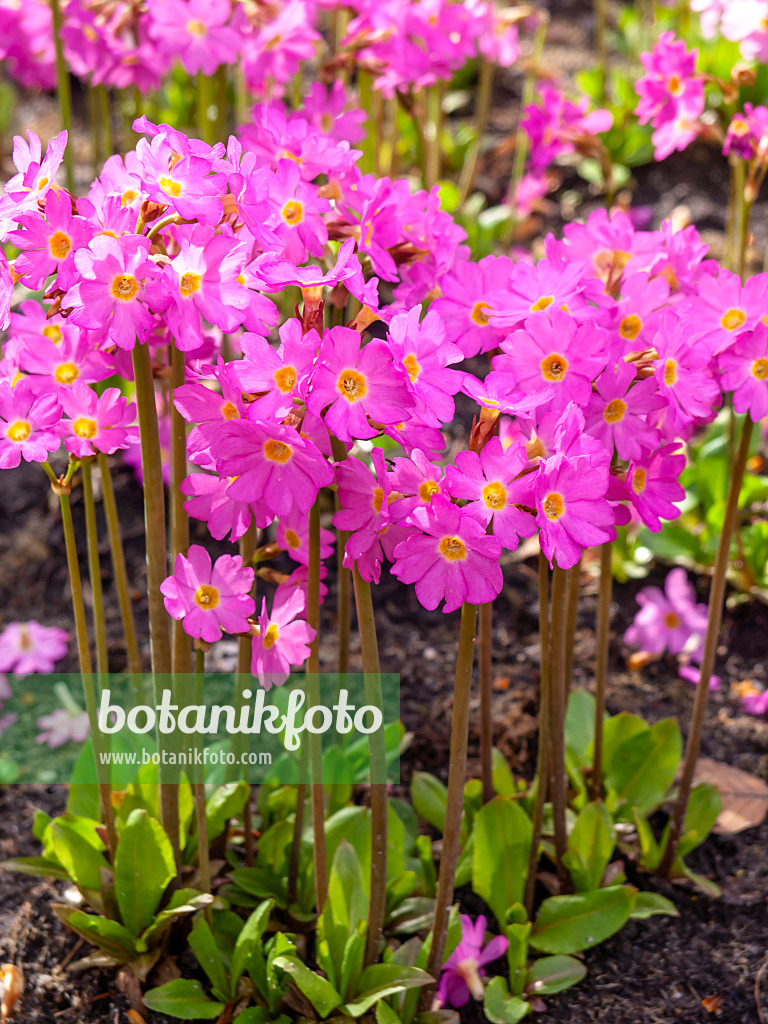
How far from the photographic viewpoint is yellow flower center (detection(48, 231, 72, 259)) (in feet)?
4.41

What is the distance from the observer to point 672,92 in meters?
2.31

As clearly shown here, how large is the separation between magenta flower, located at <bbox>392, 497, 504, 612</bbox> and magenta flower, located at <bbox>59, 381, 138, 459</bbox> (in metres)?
0.53

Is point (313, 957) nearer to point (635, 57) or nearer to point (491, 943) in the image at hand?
point (491, 943)

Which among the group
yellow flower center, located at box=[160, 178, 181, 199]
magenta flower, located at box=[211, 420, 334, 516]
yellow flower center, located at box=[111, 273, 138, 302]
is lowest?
magenta flower, located at box=[211, 420, 334, 516]

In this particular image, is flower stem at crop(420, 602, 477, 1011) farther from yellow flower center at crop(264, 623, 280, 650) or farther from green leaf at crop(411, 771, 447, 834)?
green leaf at crop(411, 771, 447, 834)

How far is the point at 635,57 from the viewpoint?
5223 millimetres

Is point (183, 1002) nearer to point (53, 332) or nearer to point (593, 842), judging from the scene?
point (593, 842)

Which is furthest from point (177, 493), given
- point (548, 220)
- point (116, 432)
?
point (548, 220)

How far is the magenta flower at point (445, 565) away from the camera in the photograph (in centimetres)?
133

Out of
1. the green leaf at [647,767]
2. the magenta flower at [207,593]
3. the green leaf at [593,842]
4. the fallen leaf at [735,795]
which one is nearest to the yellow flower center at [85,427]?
the magenta flower at [207,593]

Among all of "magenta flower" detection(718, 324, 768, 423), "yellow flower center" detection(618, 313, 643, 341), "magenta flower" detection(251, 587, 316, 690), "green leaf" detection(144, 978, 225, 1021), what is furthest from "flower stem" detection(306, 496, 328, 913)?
"magenta flower" detection(718, 324, 768, 423)

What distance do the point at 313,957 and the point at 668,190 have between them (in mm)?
4163

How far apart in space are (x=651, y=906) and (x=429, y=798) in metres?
0.49

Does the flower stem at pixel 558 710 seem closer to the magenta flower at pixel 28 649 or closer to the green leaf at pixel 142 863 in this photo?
the green leaf at pixel 142 863
